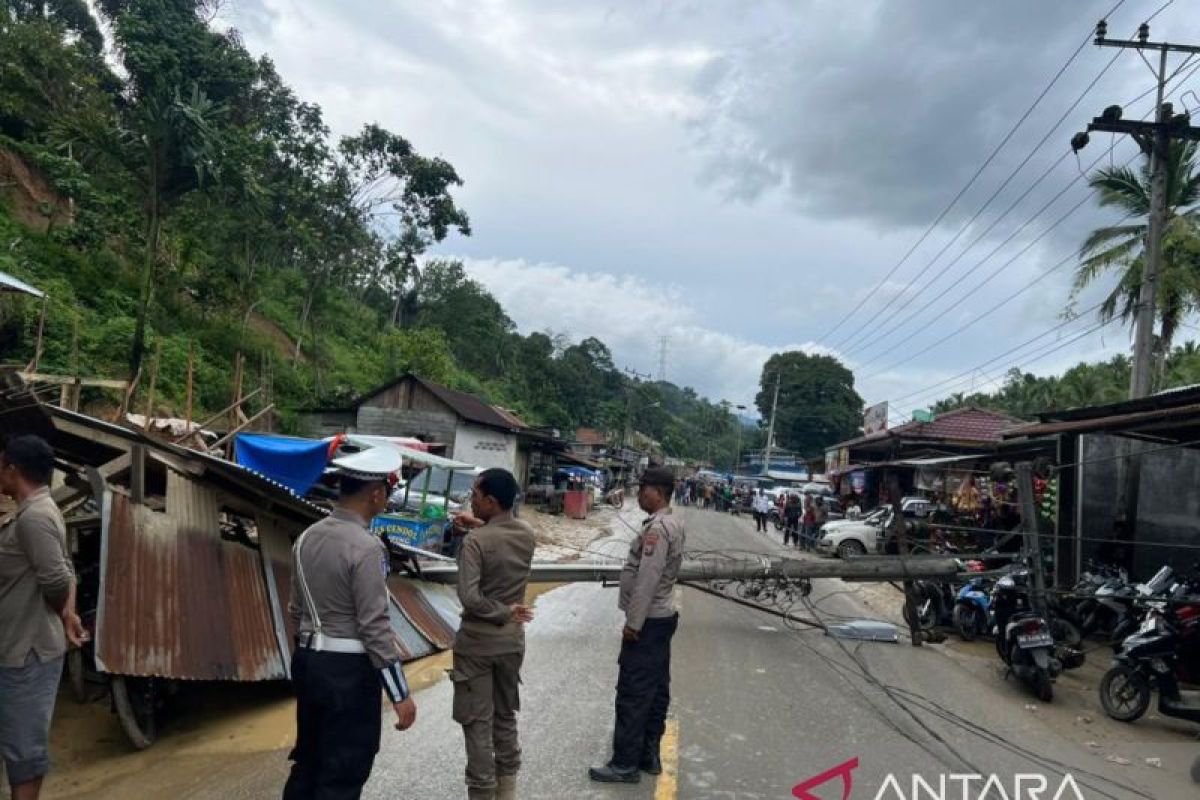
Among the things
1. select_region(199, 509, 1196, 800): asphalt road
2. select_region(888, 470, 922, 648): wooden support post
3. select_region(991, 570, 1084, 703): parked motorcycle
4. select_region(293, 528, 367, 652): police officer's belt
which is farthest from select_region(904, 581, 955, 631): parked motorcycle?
select_region(293, 528, 367, 652): police officer's belt

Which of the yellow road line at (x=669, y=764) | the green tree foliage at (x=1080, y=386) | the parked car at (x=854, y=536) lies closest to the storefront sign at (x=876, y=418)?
the green tree foliage at (x=1080, y=386)

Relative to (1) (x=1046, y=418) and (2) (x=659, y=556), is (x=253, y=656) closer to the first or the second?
(2) (x=659, y=556)

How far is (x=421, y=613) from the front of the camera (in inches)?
330

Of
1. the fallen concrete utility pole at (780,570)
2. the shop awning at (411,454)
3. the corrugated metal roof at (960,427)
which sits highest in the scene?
the corrugated metal roof at (960,427)

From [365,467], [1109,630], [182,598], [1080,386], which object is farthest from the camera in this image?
[1080,386]

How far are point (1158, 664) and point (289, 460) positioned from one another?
11.5 metres

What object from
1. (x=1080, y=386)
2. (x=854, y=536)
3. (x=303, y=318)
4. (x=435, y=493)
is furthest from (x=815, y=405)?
(x=435, y=493)

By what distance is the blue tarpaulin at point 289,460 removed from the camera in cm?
1246

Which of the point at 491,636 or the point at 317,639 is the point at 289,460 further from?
the point at 317,639

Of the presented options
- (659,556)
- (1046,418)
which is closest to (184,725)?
(659,556)

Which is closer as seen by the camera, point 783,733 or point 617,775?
point 617,775

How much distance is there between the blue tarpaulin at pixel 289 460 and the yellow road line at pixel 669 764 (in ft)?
27.2

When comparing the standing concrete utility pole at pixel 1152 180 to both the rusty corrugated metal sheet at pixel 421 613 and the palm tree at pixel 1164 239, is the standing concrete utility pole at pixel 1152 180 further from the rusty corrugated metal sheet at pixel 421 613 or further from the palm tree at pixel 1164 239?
the rusty corrugated metal sheet at pixel 421 613

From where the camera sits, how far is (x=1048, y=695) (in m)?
7.69
